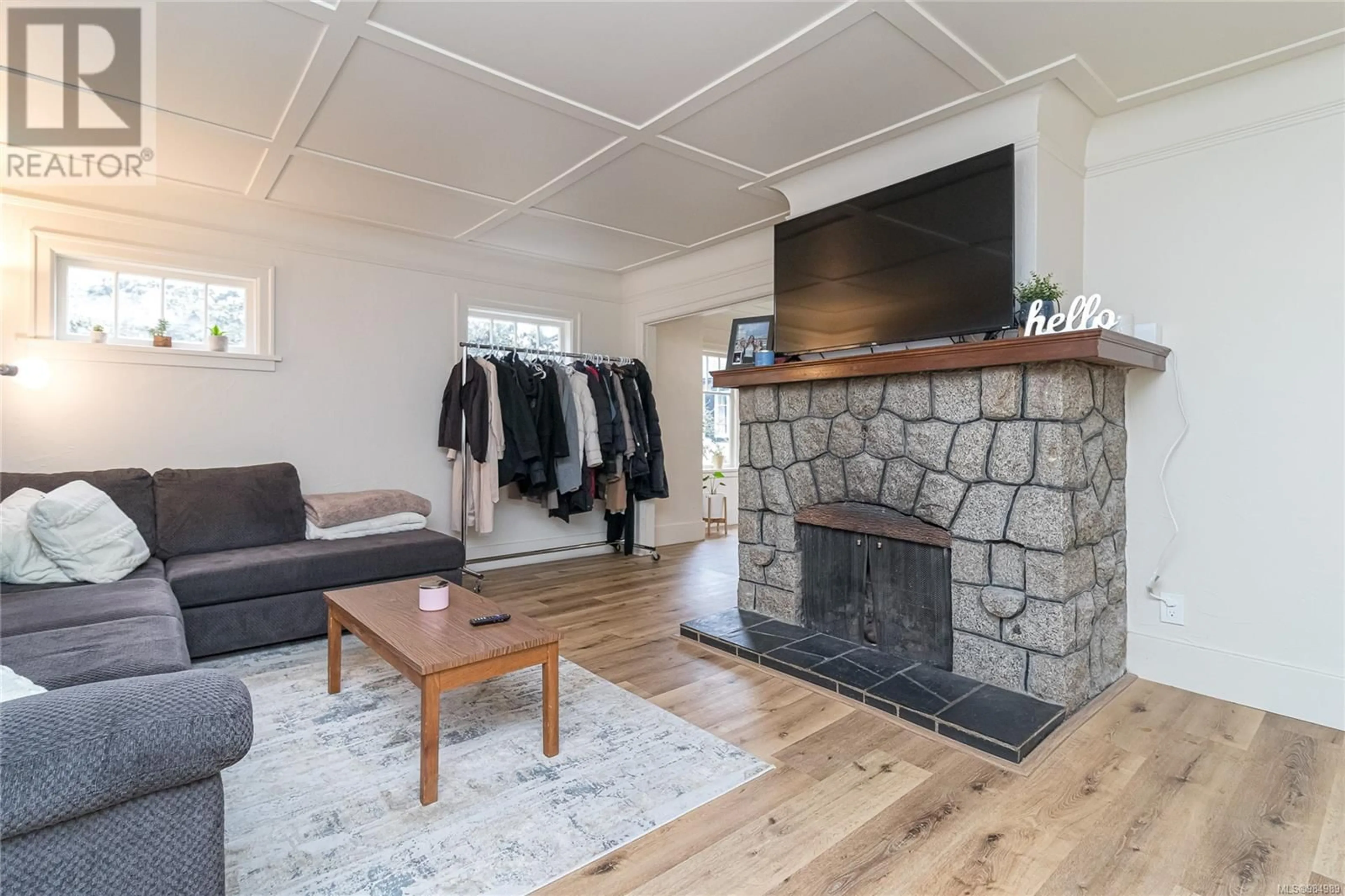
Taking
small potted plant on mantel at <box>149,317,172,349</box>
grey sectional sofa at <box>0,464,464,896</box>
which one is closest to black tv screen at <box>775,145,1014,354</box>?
grey sectional sofa at <box>0,464,464,896</box>

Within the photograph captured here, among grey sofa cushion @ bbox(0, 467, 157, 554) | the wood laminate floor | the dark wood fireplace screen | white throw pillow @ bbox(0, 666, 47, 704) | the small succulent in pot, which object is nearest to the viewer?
white throw pillow @ bbox(0, 666, 47, 704)

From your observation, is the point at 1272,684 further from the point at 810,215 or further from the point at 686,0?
the point at 686,0

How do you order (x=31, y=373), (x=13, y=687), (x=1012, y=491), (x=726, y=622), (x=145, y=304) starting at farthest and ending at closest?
1. (x=145, y=304)
2. (x=726, y=622)
3. (x=31, y=373)
4. (x=1012, y=491)
5. (x=13, y=687)

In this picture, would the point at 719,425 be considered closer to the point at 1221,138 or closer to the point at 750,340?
the point at 750,340

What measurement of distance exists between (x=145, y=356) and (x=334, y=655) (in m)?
2.20

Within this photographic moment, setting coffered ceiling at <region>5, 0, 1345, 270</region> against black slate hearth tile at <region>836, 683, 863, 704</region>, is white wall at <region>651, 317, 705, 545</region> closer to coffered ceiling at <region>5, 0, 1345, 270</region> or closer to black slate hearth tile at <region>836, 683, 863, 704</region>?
coffered ceiling at <region>5, 0, 1345, 270</region>

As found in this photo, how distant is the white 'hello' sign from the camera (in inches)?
86.6

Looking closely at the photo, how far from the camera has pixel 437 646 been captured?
185 cm

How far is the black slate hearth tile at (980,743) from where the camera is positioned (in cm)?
194

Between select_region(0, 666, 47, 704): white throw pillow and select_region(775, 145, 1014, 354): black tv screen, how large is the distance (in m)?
2.77

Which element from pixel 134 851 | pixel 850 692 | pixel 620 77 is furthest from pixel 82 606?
pixel 850 692

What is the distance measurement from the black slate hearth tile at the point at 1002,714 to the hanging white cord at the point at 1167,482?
824 mm

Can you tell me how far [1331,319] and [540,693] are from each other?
3.16 m

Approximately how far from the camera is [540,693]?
8.09 feet
